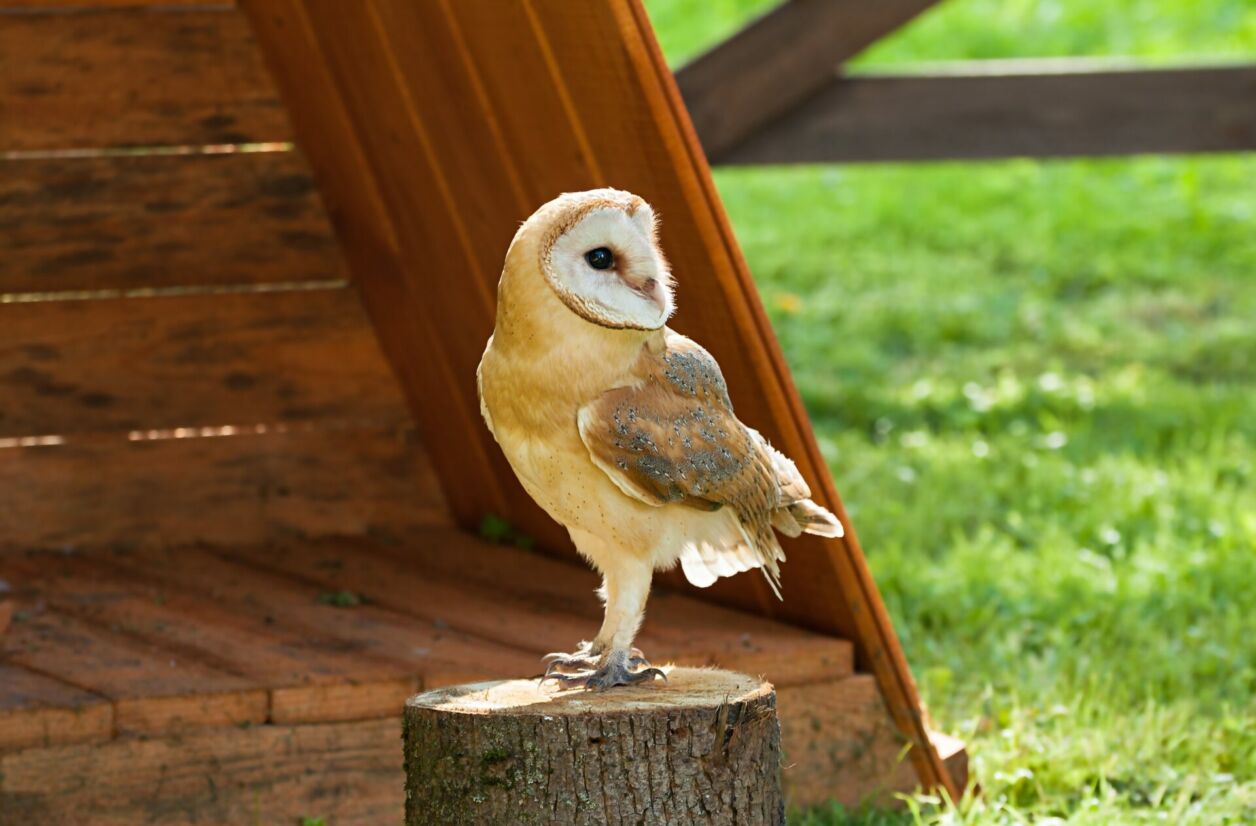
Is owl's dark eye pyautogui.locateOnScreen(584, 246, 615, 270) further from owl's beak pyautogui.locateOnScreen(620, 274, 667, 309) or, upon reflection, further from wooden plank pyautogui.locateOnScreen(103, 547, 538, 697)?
wooden plank pyautogui.locateOnScreen(103, 547, 538, 697)

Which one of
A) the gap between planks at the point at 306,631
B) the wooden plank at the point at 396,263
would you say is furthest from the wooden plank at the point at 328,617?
the wooden plank at the point at 396,263

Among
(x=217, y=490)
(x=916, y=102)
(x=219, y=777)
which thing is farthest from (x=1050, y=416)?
(x=219, y=777)

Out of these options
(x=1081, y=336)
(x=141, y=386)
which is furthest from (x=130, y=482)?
(x=1081, y=336)

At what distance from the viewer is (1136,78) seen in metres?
5.16

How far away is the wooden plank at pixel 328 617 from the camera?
2.92 m

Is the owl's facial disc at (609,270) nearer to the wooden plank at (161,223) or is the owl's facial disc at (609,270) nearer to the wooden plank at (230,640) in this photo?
the wooden plank at (230,640)

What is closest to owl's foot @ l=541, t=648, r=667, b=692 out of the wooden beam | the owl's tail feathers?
the owl's tail feathers

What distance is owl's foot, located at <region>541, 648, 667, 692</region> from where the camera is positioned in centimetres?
221

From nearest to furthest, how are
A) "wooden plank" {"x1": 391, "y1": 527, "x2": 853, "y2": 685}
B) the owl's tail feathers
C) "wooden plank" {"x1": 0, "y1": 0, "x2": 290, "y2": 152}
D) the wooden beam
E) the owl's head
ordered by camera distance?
the owl's head → the owl's tail feathers → "wooden plank" {"x1": 391, "y1": 527, "x2": 853, "y2": 685} → "wooden plank" {"x1": 0, "y1": 0, "x2": 290, "y2": 152} → the wooden beam

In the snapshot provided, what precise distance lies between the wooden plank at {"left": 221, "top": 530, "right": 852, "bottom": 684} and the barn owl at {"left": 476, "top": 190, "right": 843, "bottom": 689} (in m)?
0.75

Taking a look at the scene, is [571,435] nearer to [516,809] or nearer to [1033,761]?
[516,809]

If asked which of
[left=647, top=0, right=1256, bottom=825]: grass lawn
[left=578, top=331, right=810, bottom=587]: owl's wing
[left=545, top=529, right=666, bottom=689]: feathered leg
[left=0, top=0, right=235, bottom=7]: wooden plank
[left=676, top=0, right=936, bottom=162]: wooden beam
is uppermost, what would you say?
[left=0, top=0, right=235, bottom=7]: wooden plank

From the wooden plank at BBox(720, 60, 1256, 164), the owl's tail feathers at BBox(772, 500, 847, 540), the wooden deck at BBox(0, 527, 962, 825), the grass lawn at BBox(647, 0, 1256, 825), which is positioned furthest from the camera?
the wooden plank at BBox(720, 60, 1256, 164)

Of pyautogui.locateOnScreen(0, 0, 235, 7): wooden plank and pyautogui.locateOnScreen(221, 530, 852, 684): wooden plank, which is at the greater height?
pyautogui.locateOnScreen(0, 0, 235, 7): wooden plank
